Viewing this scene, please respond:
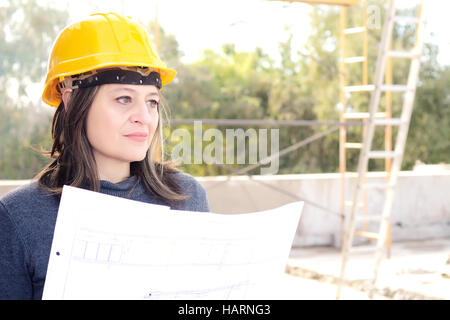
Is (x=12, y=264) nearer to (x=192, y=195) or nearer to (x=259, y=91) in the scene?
(x=192, y=195)

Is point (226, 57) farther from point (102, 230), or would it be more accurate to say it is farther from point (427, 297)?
point (102, 230)

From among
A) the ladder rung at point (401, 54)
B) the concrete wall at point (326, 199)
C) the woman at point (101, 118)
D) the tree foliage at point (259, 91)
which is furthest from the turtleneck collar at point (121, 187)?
the tree foliage at point (259, 91)

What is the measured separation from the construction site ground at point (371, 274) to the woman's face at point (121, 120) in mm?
3714

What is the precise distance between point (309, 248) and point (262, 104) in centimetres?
1643

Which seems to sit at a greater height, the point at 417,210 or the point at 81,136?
the point at 81,136

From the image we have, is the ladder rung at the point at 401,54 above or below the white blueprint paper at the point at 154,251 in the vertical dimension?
above

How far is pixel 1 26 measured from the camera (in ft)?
67.7

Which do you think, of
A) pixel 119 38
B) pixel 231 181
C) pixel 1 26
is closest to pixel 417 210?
pixel 231 181

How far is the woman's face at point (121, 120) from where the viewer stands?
1465 mm

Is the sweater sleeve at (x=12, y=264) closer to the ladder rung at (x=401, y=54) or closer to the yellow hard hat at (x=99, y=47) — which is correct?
the yellow hard hat at (x=99, y=47)

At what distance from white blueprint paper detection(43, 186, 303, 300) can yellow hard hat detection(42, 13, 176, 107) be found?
0.51 m

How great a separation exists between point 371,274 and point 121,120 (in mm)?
4718

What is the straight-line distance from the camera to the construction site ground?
201 inches

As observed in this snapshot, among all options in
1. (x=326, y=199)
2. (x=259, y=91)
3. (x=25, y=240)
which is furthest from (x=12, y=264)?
(x=259, y=91)
